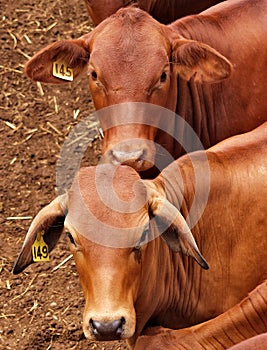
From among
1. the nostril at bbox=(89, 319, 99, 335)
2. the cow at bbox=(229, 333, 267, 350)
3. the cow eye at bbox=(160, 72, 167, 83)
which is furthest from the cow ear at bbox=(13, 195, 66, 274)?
the cow eye at bbox=(160, 72, 167, 83)

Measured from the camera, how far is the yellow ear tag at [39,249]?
6.18 m

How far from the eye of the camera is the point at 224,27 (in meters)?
7.89

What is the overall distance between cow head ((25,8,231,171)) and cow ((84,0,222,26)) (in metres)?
1.57

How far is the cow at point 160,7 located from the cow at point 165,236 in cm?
264

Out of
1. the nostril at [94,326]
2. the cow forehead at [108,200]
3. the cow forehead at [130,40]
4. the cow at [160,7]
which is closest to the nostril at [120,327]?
the nostril at [94,326]

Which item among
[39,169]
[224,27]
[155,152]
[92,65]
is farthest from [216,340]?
[39,169]

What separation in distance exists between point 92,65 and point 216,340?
2.39m

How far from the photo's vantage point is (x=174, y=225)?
5.97m

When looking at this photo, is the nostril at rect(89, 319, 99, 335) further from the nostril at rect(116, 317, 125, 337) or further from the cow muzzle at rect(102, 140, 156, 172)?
the cow muzzle at rect(102, 140, 156, 172)

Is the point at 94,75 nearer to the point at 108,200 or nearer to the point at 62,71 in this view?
the point at 62,71

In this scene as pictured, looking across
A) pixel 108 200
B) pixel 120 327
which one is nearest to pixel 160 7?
pixel 108 200

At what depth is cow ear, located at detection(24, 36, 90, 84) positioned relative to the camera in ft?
24.9

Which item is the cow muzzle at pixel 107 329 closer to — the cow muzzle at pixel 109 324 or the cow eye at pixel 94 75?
the cow muzzle at pixel 109 324

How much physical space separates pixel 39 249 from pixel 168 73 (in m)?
1.80
